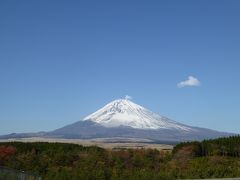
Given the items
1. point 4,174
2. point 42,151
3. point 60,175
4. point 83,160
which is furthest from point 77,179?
point 42,151

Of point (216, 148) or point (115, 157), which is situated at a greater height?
point (216, 148)

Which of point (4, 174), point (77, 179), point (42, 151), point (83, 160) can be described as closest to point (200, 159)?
point (83, 160)

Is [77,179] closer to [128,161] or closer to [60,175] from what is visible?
[60,175]

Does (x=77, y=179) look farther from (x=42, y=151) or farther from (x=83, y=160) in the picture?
(x=42, y=151)

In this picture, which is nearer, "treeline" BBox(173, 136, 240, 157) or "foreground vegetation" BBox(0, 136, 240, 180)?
"foreground vegetation" BBox(0, 136, 240, 180)

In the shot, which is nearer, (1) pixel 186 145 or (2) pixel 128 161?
(2) pixel 128 161

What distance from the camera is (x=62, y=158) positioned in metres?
68.8

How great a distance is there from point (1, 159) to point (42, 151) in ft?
26.5

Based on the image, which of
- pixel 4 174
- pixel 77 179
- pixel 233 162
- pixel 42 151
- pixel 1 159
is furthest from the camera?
pixel 42 151

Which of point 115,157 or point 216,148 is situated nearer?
point 115,157

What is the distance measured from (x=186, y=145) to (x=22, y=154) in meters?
25.5

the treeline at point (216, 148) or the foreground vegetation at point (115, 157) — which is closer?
the foreground vegetation at point (115, 157)

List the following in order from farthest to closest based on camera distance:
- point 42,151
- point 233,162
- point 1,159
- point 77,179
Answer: point 42,151, point 1,159, point 233,162, point 77,179

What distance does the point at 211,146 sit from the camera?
77250mm
